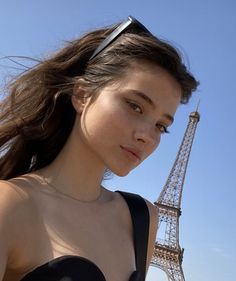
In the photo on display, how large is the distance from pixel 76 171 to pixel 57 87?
1.30 ft

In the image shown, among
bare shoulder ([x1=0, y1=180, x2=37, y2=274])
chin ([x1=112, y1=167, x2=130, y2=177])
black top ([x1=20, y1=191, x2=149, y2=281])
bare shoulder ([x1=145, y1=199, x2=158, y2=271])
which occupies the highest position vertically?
chin ([x1=112, y1=167, x2=130, y2=177])

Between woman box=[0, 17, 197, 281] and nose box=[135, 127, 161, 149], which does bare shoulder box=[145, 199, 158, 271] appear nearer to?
woman box=[0, 17, 197, 281]

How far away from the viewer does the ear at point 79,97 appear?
1.94 m

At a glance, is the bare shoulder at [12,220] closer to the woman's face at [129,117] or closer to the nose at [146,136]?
the woman's face at [129,117]

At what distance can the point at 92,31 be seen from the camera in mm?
2141

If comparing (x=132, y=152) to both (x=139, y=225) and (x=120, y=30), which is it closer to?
(x=139, y=225)

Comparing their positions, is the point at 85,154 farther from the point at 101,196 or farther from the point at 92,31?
the point at 92,31

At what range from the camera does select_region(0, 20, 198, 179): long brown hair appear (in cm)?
191

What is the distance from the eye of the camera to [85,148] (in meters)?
1.93

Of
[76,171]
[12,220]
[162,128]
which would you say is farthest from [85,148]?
[12,220]

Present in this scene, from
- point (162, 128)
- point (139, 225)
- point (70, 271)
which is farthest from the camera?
point (139, 225)

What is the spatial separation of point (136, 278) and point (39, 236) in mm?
447

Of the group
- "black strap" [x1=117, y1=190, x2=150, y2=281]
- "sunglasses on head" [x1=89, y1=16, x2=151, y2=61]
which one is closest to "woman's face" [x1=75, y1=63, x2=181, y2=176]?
"sunglasses on head" [x1=89, y1=16, x2=151, y2=61]

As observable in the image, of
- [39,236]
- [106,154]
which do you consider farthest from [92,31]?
[39,236]
